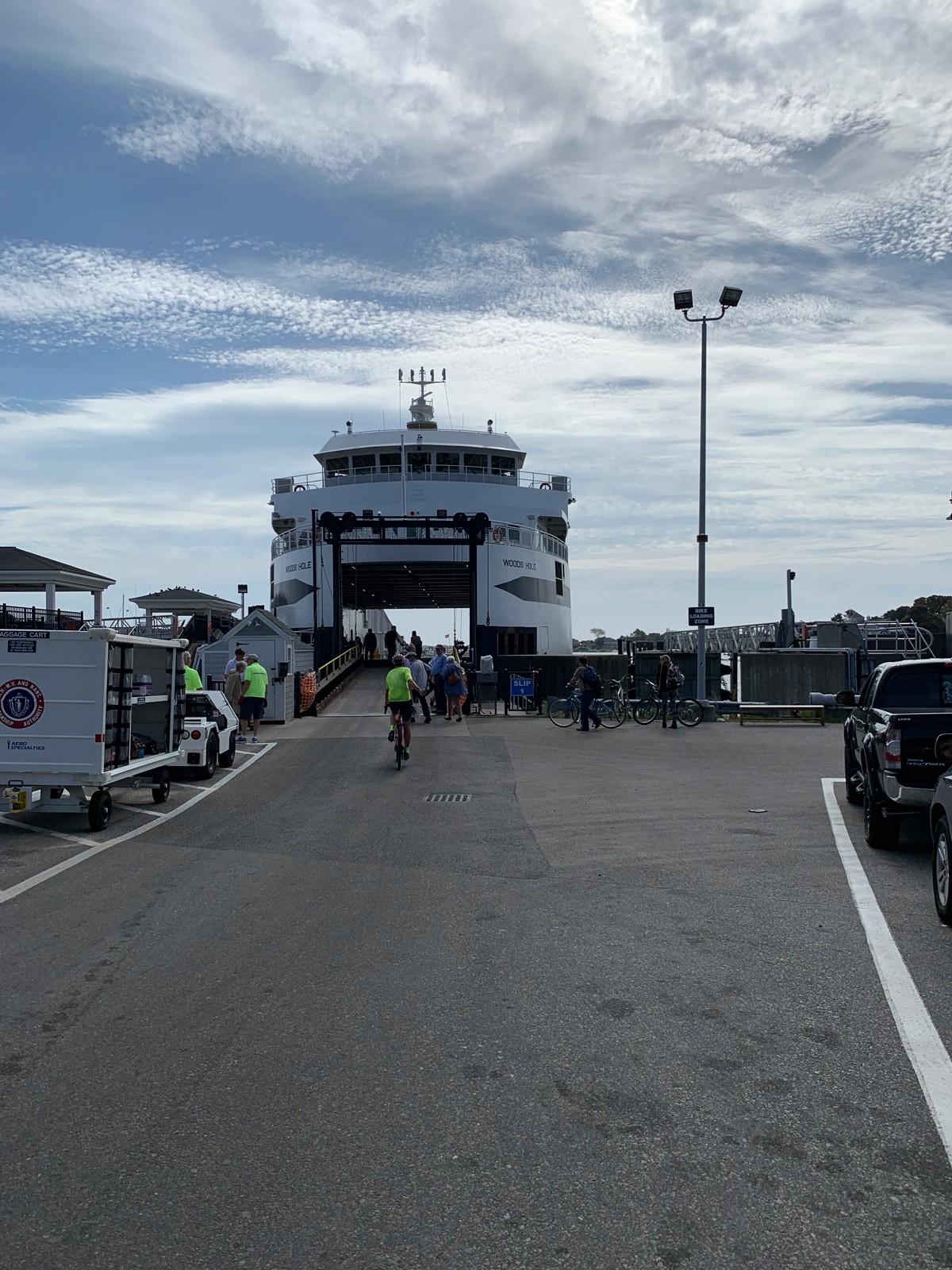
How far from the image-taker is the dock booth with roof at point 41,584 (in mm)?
28406

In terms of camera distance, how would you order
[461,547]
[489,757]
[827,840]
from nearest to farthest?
[827,840] < [489,757] < [461,547]

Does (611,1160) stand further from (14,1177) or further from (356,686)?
(356,686)

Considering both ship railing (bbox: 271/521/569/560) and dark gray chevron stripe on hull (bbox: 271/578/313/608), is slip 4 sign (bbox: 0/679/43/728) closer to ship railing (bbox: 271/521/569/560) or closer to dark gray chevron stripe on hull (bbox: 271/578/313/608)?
ship railing (bbox: 271/521/569/560)

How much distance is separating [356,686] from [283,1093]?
1115 inches

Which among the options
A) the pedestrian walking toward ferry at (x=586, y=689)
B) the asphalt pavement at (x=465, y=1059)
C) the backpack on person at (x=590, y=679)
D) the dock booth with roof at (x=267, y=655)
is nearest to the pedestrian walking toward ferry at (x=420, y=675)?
the dock booth with roof at (x=267, y=655)

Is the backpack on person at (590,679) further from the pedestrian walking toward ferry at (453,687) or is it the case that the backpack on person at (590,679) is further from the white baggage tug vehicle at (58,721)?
the white baggage tug vehicle at (58,721)

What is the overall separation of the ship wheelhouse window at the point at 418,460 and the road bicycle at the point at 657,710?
65.2 ft

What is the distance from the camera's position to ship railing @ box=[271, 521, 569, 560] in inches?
1499

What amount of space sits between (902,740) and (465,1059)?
5800mm

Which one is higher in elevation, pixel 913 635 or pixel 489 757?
Result: pixel 913 635

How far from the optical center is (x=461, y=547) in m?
38.5

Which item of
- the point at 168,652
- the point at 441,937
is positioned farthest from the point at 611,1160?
the point at 168,652

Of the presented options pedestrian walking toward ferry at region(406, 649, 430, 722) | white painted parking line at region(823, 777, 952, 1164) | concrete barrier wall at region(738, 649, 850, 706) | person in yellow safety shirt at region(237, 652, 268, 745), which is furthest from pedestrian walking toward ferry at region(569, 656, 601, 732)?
white painted parking line at region(823, 777, 952, 1164)

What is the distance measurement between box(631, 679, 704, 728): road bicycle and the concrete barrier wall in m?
5.43
